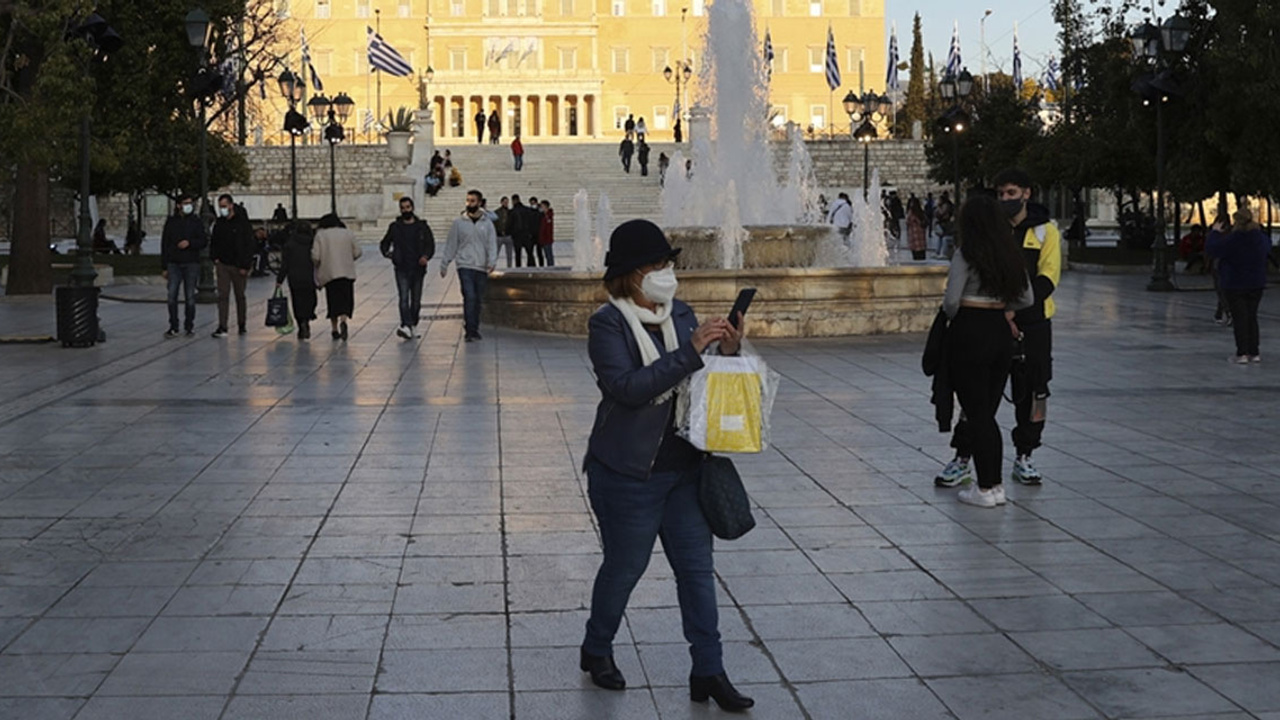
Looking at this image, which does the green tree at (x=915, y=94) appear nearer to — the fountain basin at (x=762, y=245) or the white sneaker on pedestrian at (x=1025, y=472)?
the fountain basin at (x=762, y=245)

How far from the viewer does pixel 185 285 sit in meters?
19.4

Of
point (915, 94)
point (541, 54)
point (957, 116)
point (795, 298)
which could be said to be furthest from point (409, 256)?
point (541, 54)

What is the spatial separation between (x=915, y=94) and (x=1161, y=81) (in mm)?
66655

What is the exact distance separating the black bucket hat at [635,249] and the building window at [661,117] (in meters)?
98.2

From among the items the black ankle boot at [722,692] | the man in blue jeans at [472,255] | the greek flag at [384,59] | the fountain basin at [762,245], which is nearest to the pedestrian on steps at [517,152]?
the greek flag at [384,59]

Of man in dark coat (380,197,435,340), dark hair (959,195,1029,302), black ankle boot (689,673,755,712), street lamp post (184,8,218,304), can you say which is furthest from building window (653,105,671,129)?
black ankle boot (689,673,755,712)

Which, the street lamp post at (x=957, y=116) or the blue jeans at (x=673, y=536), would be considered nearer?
the blue jeans at (x=673, y=536)

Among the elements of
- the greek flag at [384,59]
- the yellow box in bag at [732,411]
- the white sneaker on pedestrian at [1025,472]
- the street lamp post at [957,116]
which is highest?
the greek flag at [384,59]

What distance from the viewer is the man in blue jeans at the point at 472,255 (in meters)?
18.7

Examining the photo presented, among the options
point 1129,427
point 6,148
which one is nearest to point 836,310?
point 1129,427

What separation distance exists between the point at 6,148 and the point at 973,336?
13.7 metres

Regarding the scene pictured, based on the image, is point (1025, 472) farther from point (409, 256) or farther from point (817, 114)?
point (817, 114)

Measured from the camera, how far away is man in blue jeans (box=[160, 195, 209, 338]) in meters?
18.9

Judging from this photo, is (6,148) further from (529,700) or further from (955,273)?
(529,700)
